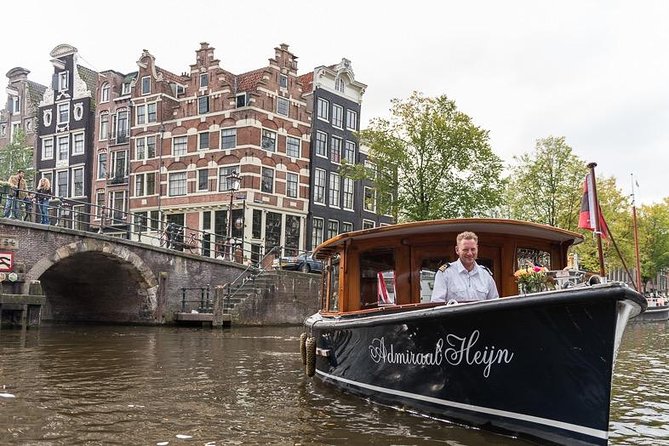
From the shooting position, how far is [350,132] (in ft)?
119

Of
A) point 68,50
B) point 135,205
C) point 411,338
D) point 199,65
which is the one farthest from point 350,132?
point 411,338

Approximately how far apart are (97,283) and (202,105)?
12583 millimetres

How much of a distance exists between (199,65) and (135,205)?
7.90 meters

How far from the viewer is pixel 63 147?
126 ft

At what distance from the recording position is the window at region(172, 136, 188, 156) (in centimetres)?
3322

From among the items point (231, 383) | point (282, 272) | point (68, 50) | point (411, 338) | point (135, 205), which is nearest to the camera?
point (411, 338)

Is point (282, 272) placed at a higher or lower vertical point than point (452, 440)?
higher

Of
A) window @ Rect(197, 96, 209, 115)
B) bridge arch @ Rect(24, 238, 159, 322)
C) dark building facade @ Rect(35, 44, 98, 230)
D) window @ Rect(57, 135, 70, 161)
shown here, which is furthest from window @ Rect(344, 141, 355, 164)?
bridge arch @ Rect(24, 238, 159, 322)

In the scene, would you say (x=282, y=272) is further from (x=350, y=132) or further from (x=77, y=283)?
(x=350, y=132)

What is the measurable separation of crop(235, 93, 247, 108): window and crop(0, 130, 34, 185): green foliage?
14850 mm

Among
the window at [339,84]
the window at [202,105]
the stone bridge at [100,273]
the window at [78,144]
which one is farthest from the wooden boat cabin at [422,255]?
the window at [78,144]

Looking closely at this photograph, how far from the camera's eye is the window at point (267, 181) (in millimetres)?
31531

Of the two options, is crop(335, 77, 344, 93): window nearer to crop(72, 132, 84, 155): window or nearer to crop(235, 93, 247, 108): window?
crop(235, 93, 247, 108): window

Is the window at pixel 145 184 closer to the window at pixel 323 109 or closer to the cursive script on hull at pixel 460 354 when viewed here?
the window at pixel 323 109
